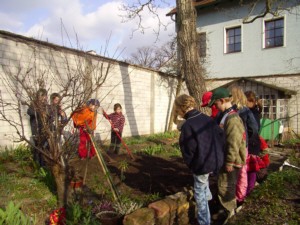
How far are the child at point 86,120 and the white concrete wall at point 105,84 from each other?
24cm

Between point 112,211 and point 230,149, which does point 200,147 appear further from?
point 112,211

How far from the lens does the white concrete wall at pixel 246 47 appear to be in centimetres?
1358

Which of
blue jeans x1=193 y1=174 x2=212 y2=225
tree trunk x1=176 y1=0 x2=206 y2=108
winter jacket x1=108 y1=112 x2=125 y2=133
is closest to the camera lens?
blue jeans x1=193 y1=174 x2=212 y2=225

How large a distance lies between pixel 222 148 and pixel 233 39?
1358 centimetres

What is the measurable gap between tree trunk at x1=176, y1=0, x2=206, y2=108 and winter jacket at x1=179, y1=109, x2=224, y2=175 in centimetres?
495

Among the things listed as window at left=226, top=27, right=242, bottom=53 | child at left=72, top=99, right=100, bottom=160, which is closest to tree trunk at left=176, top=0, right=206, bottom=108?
child at left=72, top=99, right=100, bottom=160

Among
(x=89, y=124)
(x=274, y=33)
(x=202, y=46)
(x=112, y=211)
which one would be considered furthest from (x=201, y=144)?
(x=202, y=46)

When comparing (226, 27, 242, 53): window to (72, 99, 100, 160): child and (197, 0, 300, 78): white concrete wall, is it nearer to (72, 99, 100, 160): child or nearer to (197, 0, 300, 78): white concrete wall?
(197, 0, 300, 78): white concrete wall

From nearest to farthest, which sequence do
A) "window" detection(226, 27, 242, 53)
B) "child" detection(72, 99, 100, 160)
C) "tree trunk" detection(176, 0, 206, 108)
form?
1. "child" detection(72, 99, 100, 160)
2. "tree trunk" detection(176, 0, 206, 108)
3. "window" detection(226, 27, 242, 53)

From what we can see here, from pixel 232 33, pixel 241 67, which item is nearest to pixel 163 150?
pixel 241 67

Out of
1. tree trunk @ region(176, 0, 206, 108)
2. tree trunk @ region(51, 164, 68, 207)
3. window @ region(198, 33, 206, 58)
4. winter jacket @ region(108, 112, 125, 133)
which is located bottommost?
tree trunk @ region(51, 164, 68, 207)

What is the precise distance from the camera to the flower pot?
2.98m

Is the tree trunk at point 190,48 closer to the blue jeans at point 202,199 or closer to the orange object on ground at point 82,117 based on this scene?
the orange object on ground at point 82,117

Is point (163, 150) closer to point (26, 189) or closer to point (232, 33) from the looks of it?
point (26, 189)
